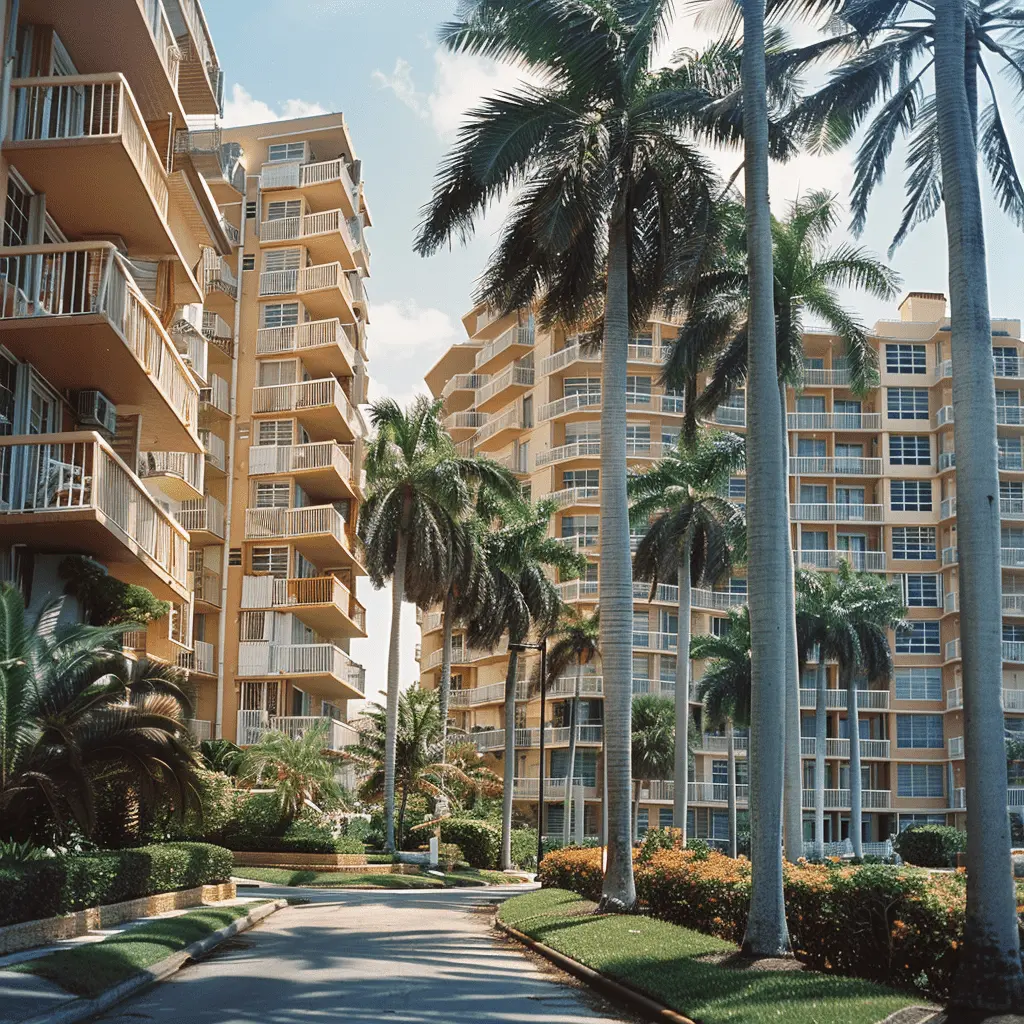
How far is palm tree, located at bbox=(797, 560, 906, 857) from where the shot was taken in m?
65.1

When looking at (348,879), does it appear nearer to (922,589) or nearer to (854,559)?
(854,559)

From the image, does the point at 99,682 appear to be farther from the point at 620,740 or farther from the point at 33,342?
the point at 620,740

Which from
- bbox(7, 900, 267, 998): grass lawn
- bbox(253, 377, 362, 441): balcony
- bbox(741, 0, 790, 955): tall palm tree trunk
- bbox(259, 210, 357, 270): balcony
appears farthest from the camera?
bbox(259, 210, 357, 270): balcony

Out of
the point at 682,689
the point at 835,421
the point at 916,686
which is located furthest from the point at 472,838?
the point at 835,421

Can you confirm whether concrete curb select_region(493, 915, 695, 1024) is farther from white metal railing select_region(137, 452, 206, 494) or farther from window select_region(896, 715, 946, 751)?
window select_region(896, 715, 946, 751)

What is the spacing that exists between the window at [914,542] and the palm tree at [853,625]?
16.9 m

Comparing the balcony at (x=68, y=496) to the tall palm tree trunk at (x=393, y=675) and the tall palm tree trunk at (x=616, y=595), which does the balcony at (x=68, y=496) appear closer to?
the tall palm tree trunk at (x=616, y=595)

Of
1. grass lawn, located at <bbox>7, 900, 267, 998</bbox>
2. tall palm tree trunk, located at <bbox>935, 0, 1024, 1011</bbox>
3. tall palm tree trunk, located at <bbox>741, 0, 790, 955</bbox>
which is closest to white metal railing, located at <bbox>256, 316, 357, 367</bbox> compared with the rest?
grass lawn, located at <bbox>7, 900, 267, 998</bbox>

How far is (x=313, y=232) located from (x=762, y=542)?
4577 cm

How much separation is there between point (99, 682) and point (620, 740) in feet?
30.1

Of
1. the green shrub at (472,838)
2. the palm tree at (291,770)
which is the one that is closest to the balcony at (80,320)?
the palm tree at (291,770)

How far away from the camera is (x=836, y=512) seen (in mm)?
86875

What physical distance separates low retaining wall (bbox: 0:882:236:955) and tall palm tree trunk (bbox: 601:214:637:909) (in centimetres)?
756

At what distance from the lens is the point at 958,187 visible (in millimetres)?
15734
